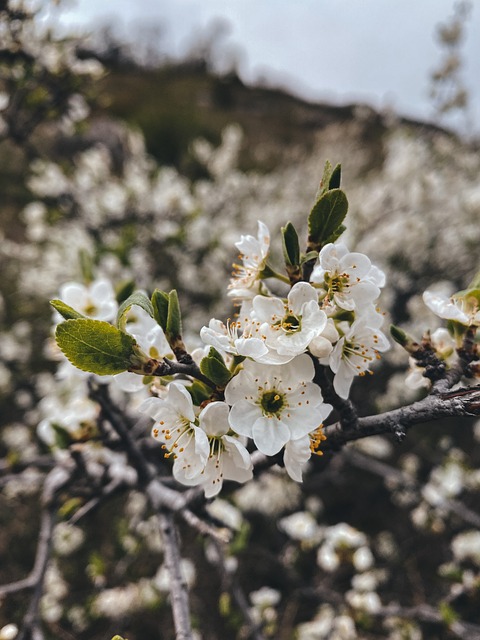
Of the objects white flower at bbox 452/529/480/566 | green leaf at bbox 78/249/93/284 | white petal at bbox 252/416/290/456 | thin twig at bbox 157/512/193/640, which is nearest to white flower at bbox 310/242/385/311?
white petal at bbox 252/416/290/456

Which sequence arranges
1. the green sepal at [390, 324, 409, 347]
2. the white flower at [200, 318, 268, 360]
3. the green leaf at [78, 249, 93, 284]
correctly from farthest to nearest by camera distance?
the green leaf at [78, 249, 93, 284], the green sepal at [390, 324, 409, 347], the white flower at [200, 318, 268, 360]

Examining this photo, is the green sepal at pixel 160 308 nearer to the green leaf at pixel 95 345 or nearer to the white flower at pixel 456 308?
the green leaf at pixel 95 345

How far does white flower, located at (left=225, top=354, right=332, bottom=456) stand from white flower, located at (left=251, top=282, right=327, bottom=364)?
0.15 ft

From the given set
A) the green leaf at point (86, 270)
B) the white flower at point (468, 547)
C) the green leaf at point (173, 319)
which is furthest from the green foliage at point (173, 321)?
the white flower at point (468, 547)

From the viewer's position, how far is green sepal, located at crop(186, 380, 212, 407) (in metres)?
0.77

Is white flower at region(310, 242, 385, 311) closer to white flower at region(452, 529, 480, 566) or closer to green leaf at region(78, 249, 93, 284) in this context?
green leaf at region(78, 249, 93, 284)

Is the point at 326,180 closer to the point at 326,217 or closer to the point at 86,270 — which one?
the point at 326,217

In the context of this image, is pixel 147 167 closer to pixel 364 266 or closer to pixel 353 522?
pixel 353 522

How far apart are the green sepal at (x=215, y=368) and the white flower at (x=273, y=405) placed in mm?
18

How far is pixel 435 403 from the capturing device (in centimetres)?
73

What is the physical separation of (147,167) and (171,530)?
4.50m

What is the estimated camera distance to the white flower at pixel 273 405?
0.72 meters

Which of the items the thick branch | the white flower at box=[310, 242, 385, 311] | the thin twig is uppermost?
the white flower at box=[310, 242, 385, 311]

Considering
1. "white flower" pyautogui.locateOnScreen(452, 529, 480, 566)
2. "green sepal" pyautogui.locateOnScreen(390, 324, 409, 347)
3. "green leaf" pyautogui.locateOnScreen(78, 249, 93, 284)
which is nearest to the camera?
"green sepal" pyautogui.locateOnScreen(390, 324, 409, 347)
